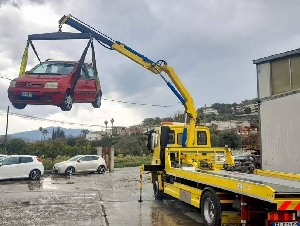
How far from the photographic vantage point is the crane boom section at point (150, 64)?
1357 centimetres

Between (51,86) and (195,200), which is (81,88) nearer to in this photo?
(51,86)

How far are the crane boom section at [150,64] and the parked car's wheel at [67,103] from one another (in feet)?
8.31

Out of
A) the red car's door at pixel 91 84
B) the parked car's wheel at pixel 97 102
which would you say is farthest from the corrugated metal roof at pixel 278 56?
the red car's door at pixel 91 84

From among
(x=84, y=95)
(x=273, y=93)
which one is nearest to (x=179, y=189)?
(x=84, y=95)

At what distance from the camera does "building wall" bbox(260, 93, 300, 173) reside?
15213 millimetres

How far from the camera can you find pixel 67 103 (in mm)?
15219

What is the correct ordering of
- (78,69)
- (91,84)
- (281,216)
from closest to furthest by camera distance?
(281,216) < (78,69) < (91,84)

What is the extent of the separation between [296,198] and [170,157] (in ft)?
19.8

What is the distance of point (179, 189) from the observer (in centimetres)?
984

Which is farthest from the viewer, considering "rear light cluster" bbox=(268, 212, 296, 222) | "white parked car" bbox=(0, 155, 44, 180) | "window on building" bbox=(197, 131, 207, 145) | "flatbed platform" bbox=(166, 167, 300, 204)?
"white parked car" bbox=(0, 155, 44, 180)

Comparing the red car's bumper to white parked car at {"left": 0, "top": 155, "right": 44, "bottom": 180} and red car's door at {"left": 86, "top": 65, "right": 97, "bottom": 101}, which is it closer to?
red car's door at {"left": 86, "top": 65, "right": 97, "bottom": 101}

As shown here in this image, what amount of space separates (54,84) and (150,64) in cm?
385

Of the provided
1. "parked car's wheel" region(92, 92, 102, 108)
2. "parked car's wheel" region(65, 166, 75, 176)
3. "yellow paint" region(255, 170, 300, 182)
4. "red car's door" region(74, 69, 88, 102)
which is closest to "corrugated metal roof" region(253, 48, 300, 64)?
"parked car's wheel" region(92, 92, 102, 108)

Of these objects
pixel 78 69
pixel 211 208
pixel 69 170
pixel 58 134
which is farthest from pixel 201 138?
pixel 58 134
